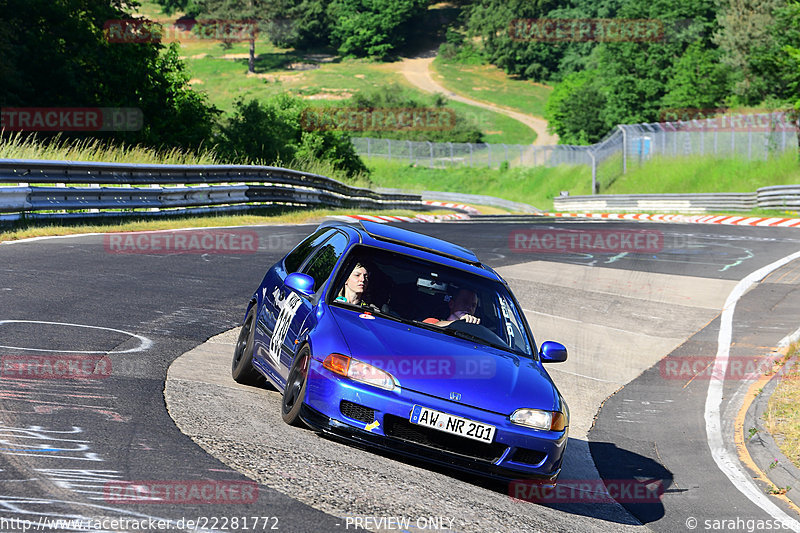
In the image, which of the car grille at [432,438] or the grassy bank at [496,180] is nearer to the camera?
the car grille at [432,438]

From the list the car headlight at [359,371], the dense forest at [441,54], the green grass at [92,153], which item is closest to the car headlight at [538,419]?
the car headlight at [359,371]

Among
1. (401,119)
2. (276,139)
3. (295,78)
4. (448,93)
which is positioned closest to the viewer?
(276,139)

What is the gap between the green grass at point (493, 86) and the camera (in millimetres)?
126312

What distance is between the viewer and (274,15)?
15012cm

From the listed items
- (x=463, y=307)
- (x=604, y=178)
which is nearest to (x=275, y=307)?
(x=463, y=307)

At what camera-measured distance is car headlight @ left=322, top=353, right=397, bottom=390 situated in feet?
21.0

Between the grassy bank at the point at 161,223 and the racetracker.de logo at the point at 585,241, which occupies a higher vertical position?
the grassy bank at the point at 161,223

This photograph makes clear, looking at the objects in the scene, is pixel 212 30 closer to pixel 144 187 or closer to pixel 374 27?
pixel 374 27

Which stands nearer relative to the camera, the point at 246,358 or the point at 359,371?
the point at 359,371

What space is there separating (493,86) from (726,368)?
124532mm

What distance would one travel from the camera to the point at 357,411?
21.0 ft

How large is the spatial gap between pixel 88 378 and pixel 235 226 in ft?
49.5

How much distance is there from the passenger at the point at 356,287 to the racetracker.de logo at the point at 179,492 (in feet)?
7.79

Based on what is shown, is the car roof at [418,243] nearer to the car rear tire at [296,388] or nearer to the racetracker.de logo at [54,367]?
the car rear tire at [296,388]
